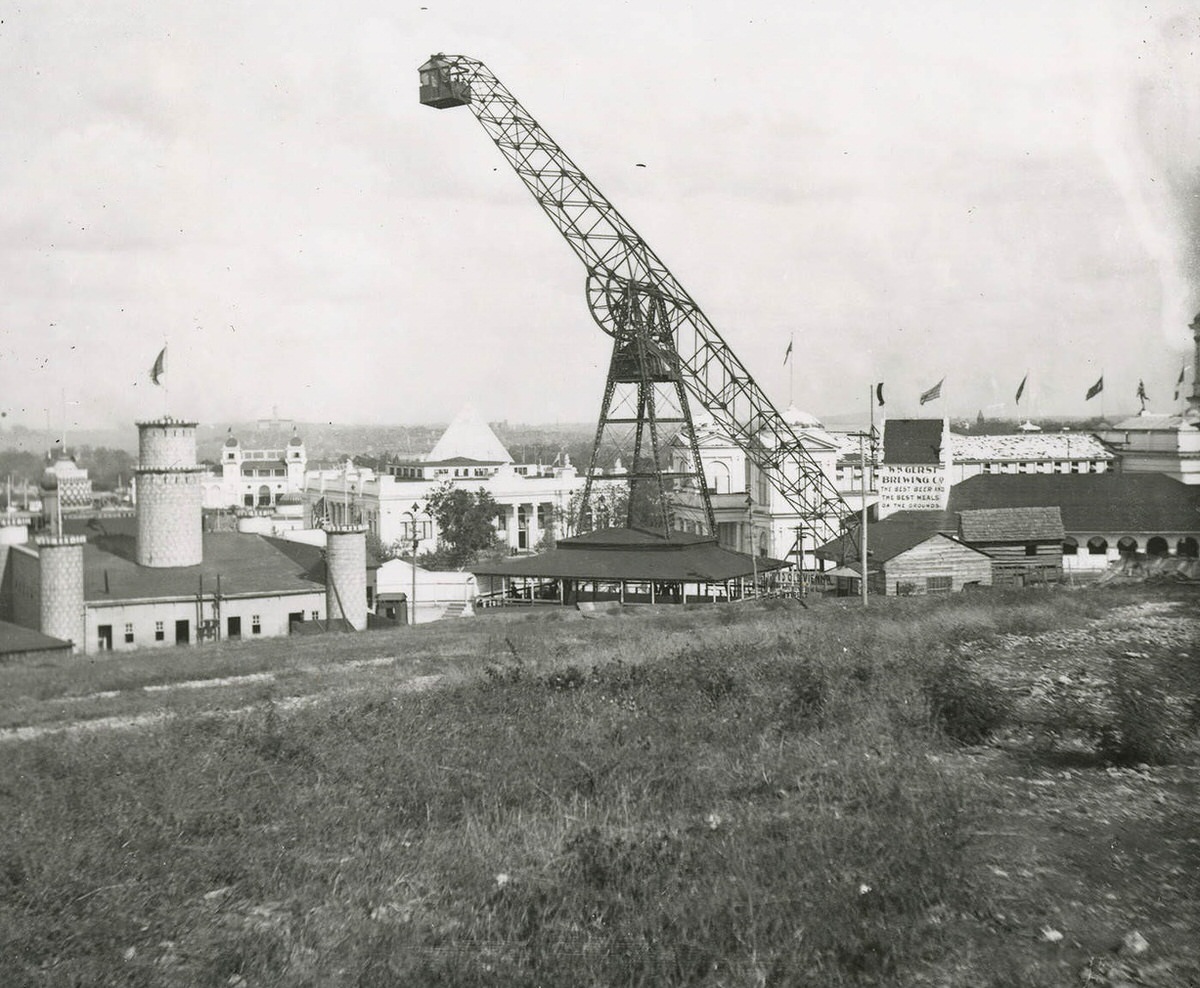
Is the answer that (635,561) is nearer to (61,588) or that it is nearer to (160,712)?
(61,588)

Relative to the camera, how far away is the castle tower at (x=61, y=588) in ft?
97.6

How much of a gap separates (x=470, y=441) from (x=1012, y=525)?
109 metres

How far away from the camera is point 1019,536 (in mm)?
42844

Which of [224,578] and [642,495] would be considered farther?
[642,495]

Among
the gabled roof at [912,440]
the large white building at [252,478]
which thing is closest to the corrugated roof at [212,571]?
the gabled roof at [912,440]

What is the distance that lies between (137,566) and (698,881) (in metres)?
29.7

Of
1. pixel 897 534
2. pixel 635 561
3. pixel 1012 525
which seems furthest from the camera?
pixel 1012 525

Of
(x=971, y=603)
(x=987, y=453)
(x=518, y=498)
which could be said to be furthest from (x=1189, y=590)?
(x=518, y=498)

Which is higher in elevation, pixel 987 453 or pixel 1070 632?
pixel 987 453

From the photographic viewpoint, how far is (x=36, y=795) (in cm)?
1061

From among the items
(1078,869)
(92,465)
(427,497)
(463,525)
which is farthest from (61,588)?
(92,465)

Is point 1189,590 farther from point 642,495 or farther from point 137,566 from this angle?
point 642,495

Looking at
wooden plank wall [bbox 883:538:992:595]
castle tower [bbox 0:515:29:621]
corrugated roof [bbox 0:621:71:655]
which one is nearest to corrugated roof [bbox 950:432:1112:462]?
wooden plank wall [bbox 883:538:992:595]

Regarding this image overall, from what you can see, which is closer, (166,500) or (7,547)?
(166,500)
